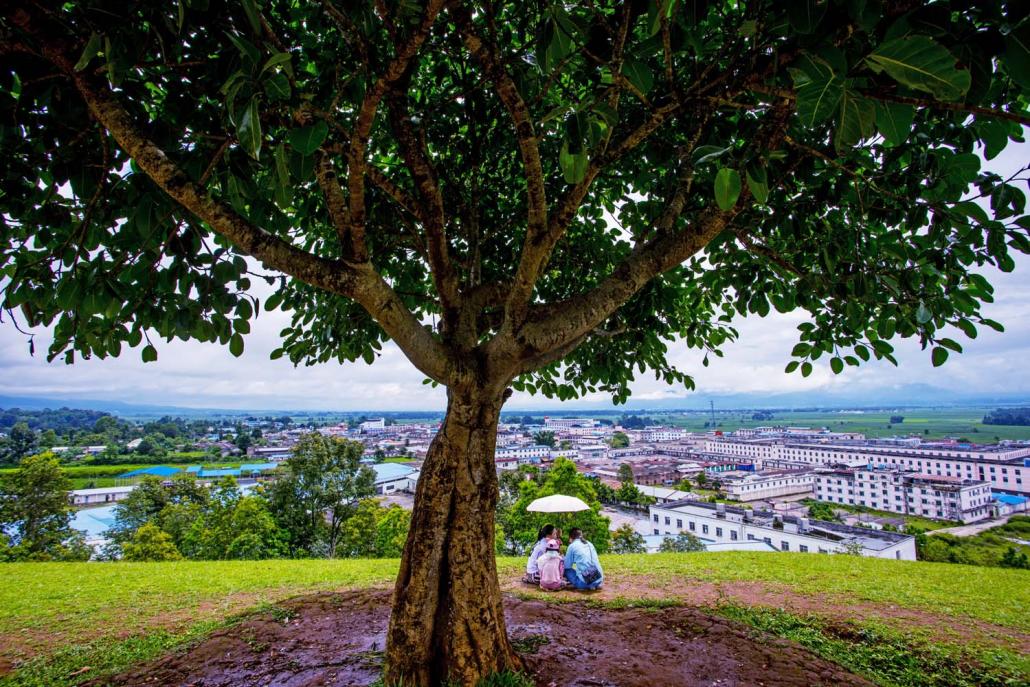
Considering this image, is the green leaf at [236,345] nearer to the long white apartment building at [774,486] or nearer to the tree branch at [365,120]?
the tree branch at [365,120]

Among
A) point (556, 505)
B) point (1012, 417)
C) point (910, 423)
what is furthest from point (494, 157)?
point (910, 423)

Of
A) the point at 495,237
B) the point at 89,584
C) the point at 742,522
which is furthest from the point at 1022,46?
the point at 742,522

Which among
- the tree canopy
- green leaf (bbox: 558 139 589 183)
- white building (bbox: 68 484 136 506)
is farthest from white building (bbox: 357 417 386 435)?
green leaf (bbox: 558 139 589 183)

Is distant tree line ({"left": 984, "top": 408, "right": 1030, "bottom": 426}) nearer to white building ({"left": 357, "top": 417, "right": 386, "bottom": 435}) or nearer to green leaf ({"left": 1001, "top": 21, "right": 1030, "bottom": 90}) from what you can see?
green leaf ({"left": 1001, "top": 21, "right": 1030, "bottom": 90})

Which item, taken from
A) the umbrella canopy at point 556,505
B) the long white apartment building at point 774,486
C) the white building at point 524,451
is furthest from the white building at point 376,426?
the umbrella canopy at point 556,505

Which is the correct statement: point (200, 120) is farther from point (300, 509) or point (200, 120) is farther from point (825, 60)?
point (300, 509)

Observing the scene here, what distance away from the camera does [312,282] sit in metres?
3.08

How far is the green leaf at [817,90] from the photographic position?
1.25m

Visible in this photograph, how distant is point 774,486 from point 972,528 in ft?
66.3

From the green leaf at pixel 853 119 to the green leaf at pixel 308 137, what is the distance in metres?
1.53

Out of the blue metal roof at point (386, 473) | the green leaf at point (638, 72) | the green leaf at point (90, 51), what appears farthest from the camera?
the blue metal roof at point (386, 473)

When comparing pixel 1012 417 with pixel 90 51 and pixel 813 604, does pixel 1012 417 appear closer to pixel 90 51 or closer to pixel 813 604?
pixel 813 604

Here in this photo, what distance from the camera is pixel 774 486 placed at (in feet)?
170

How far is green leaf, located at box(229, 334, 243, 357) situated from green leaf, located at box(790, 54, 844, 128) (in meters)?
3.63
